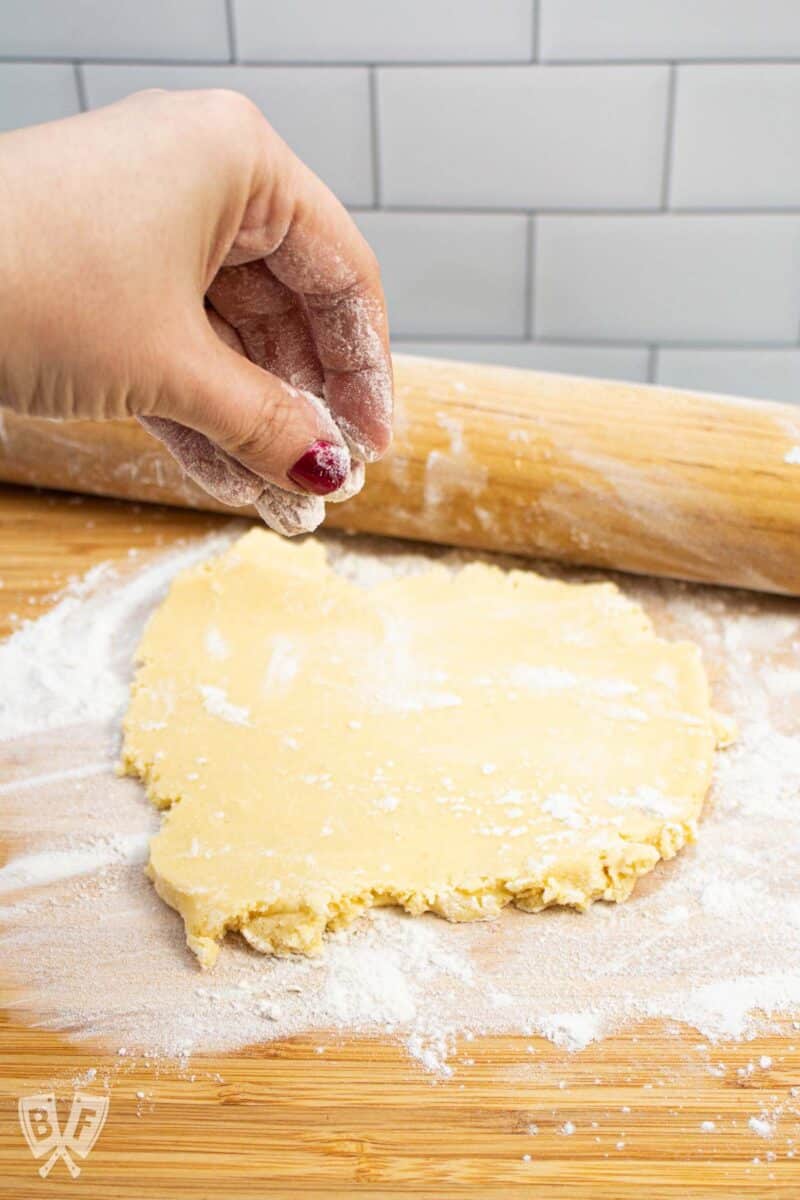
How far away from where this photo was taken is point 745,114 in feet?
5.24

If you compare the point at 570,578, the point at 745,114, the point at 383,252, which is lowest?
the point at 570,578

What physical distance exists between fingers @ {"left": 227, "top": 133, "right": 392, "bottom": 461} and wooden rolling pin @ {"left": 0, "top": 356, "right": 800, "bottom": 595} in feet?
1.21

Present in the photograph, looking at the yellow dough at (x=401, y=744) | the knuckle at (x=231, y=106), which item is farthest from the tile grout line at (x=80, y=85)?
the knuckle at (x=231, y=106)

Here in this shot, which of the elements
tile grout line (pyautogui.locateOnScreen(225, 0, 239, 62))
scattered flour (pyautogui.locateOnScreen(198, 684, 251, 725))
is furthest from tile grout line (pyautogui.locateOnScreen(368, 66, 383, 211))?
scattered flour (pyautogui.locateOnScreen(198, 684, 251, 725))

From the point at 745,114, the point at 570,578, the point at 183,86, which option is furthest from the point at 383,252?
the point at 570,578

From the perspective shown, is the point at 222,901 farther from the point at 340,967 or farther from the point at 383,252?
the point at 383,252

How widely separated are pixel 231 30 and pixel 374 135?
0.26 metres

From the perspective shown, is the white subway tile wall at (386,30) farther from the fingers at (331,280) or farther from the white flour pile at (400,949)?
the white flour pile at (400,949)

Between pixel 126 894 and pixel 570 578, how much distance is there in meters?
0.71

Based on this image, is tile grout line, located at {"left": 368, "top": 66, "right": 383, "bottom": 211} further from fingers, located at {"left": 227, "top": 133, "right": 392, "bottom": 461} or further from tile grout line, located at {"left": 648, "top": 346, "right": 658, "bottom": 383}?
fingers, located at {"left": 227, "top": 133, "right": 392, "bottom": 461}

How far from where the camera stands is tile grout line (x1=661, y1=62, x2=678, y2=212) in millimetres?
1586

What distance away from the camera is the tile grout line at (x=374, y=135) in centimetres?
165

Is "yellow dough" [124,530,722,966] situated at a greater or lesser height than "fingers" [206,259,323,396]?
lesser

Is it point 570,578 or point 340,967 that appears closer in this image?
point 340,967
